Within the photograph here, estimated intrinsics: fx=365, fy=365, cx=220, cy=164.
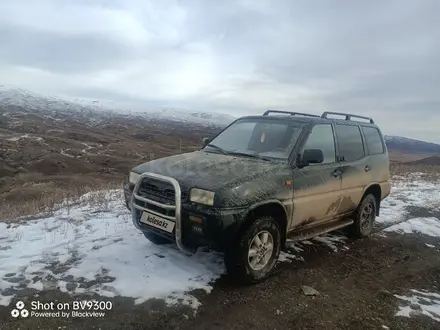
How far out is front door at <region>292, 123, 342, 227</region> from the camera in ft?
15.7

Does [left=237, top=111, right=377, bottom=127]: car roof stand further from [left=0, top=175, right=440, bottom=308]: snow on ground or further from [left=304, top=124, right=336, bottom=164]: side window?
[left=0, top=175, right=440, bottom=308]: snow on ground

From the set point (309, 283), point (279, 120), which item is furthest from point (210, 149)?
point (309, 283)

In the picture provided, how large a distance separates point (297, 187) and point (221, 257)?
4.64ft

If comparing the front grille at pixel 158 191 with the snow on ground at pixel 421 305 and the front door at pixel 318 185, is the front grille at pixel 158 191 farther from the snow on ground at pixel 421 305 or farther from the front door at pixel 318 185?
the snow on ground at pixel 421 305

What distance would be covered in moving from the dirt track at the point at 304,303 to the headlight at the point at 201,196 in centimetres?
104

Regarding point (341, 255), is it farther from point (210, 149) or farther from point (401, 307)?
point (210, 149)

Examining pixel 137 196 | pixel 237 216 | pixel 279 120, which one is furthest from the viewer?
pixel 279 120

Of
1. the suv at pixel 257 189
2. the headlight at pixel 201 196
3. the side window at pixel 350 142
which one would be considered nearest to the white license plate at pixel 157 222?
the suv at pixel 257 189

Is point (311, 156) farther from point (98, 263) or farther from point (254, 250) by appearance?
point (98, 263)

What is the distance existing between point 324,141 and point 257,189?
180 cm

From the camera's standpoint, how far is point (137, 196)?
176 inches

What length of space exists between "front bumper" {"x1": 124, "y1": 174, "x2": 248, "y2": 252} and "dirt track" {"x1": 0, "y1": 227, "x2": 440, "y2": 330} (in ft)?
2.01

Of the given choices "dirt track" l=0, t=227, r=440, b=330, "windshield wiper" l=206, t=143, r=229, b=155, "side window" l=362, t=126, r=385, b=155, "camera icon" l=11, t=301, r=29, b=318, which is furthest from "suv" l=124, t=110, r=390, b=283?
"camera icon" l=11, t=301, r=29, b=318

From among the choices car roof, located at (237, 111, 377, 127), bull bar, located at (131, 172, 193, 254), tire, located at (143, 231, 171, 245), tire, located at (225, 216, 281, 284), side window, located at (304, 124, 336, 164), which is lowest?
tire, located at (143, 231, 171, 245)
